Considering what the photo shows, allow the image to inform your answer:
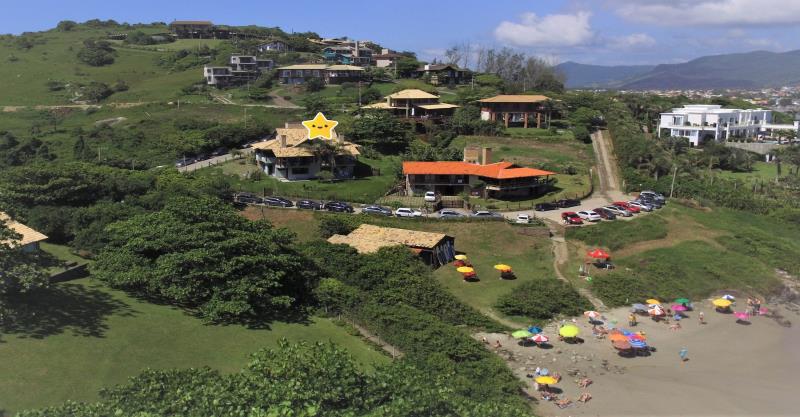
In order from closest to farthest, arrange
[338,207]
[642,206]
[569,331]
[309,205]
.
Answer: [569,331], [338,207], [309,205], [642,206]

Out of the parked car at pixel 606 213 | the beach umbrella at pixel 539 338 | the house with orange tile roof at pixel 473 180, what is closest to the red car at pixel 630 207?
the parked car at pixel 606 213

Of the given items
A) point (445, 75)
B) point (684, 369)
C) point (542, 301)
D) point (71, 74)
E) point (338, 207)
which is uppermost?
point (71, 74)

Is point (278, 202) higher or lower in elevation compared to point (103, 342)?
higher

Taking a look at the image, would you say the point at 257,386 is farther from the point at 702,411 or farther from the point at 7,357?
the point at 702,411

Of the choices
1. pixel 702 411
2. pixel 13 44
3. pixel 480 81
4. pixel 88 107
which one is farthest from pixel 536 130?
pixel 13 44

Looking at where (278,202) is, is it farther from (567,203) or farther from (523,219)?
(567,203)

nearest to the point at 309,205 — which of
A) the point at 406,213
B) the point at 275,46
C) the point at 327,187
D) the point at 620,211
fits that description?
the point at 327,187
